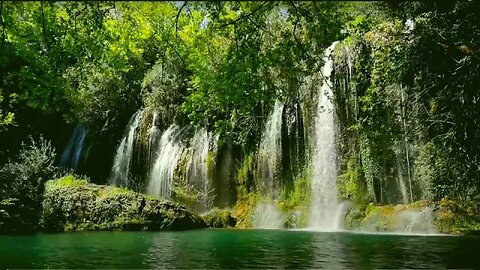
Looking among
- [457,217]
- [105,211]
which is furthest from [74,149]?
[457,217]

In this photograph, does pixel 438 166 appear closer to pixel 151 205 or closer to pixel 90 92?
pixel 151 205

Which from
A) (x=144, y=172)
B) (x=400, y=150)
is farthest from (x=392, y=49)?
(x=144, y=172)

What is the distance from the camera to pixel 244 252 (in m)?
10.2

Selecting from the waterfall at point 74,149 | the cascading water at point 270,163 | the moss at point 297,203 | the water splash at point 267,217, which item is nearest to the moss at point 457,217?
the moss at point 297,203

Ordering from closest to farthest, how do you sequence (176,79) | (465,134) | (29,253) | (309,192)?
(465,134)
(29,253)
(309,192)
(176,79)

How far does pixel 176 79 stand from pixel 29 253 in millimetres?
15812

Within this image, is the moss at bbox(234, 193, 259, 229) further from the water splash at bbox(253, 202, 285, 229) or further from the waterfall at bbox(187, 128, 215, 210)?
the waterfall at bbox(187, 128, 215, 210)

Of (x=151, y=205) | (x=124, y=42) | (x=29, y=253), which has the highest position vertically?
(x=124, y=42)

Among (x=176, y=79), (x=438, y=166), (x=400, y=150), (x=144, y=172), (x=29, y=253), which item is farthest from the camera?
(x=176, y=79)

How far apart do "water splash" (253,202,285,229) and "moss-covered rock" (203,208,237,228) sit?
36.3 inches

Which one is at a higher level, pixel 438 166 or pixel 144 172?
pixel 144 172

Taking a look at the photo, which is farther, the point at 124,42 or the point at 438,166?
the point at 124,42

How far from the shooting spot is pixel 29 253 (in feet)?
34.3

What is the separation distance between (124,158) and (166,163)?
2.67m
